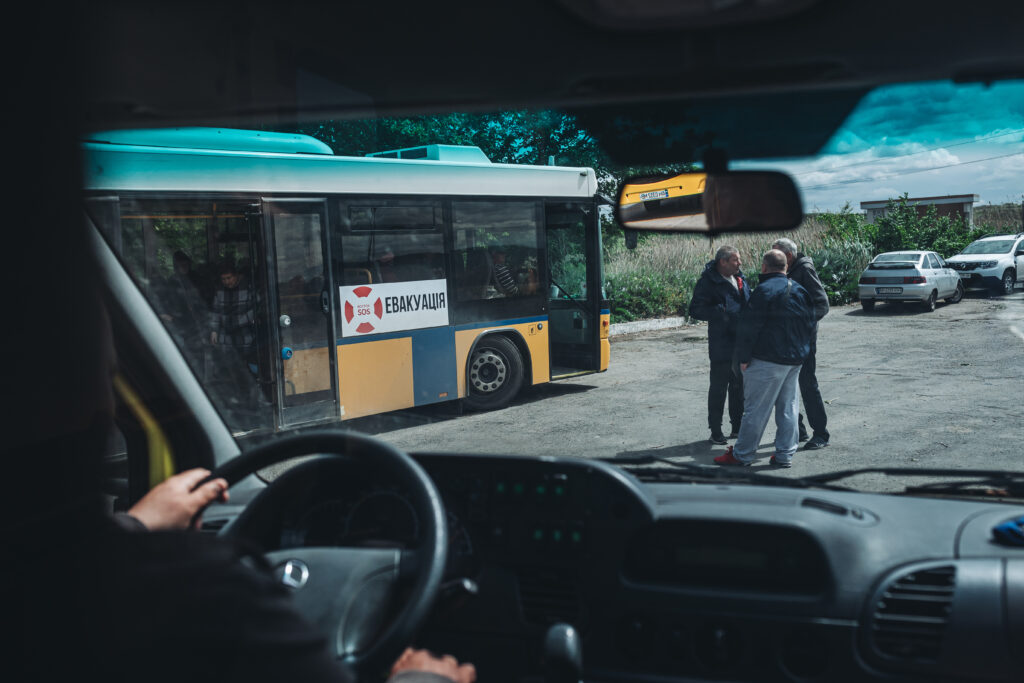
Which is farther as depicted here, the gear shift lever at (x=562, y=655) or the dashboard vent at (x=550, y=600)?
the dashboard vent at (x=550, y=600)

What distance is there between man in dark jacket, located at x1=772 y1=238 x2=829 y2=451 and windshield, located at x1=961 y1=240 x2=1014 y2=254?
2468 mm

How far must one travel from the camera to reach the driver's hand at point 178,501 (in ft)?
6.34

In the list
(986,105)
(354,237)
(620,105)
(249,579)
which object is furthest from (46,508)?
(354,237)

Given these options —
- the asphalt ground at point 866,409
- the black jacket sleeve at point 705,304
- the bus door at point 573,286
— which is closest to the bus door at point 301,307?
the asphalt ground at point 866,409

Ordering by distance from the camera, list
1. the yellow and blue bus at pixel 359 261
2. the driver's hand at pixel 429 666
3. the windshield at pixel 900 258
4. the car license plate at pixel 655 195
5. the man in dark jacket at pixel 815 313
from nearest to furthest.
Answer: the driver's hand at pixel 429 666, the car license plate at pixel 655 195, the windshield at pixel 900 258, the man in dark jacket at pixel 815 313, the yellow and blue bus at pixel 359 261

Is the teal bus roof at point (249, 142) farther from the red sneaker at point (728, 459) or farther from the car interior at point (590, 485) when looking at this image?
the red sneaker at point (728, 459)

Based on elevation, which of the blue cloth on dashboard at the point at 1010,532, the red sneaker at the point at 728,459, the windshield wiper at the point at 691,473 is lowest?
the red sneaker at the point at 728,459

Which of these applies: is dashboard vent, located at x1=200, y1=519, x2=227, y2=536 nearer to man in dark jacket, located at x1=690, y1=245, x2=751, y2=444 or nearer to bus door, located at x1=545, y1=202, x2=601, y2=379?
man in dark jacket, located at x1=690, y1=245, x2=751, y2=444

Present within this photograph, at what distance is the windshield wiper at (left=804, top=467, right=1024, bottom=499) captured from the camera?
251 cm

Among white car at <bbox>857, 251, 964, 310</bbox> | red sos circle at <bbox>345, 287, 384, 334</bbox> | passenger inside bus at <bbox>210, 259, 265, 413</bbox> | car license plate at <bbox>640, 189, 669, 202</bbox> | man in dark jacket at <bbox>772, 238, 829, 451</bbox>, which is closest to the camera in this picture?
→ car license plate at <bbox>640, 189, 669, 202</bbox>

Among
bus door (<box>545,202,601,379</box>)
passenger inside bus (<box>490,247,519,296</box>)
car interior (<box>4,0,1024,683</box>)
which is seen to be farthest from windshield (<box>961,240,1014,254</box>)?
bus door (<box>545,202,601,379</box>)

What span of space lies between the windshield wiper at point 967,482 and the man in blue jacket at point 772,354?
2409 millimetres

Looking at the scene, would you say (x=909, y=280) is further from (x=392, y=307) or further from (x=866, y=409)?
(x=392, y=307)

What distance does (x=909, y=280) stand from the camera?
4.27m
